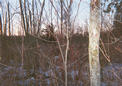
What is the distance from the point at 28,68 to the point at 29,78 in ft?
1.97

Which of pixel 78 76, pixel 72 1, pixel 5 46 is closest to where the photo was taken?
pixel 72 1

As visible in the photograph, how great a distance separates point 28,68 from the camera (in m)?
4.35

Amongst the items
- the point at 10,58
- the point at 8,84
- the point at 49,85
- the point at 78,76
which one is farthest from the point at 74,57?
the point at 10,58

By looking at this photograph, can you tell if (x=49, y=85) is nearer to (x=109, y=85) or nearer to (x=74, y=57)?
(x=74, y=57)

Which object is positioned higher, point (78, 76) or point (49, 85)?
point (78, 76)

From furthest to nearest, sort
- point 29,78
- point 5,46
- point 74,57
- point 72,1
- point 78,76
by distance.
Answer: point 5,46 < point 29,78 < point 74,57 < point 78,76 < point 72,1

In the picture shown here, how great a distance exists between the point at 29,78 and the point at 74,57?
4.98 ft

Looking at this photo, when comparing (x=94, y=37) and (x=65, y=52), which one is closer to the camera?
(x=94, y=37)

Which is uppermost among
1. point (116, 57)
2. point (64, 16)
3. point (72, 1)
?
point (72, 1)

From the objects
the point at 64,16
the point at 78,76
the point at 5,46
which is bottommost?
the point at 78,76

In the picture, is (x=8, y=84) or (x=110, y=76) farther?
(x=110, y=76)

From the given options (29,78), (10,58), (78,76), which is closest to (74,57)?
(78,76)

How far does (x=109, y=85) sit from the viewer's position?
3.39 meters

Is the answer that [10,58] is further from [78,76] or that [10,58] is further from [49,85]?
[78,76]
